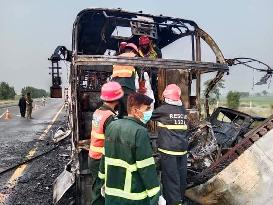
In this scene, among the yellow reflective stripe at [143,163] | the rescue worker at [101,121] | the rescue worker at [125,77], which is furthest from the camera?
the rescue worker at [125,77]

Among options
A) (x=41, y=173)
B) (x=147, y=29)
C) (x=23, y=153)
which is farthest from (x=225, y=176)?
(x=23, y=153)

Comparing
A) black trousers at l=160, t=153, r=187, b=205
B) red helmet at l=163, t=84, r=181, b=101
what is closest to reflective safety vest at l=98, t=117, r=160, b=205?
black trousers at l=160, t=153, r=187, b=205

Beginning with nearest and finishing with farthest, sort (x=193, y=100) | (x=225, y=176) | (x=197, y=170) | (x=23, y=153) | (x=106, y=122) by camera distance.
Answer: (x=106, y=122)
(x=225, y=176)
(x=197, y=170)
(x=193, y=100)
(x=23, y=153)

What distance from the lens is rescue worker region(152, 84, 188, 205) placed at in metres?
4.65

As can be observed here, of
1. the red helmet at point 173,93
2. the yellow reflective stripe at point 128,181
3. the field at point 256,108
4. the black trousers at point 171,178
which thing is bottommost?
the field at point 256,108

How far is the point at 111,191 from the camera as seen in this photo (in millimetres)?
3270

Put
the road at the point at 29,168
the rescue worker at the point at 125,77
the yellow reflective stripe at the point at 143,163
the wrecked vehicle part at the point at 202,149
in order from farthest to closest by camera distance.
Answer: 1. the road at the point at 29,168
2. the wrecked vehicle part at the point at 202,149
3. the rescue worker at the point at 125,77
4. the yellow reflective stripe at the point at 143,163

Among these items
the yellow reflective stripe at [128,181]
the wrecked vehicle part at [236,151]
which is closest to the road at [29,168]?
the wrecked vehicle part at [236,151]

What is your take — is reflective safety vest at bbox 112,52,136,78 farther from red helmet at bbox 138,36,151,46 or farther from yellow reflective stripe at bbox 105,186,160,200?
yellow reflective stripe at bbox 105,186,160,200

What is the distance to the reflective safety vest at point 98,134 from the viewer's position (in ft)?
13.4

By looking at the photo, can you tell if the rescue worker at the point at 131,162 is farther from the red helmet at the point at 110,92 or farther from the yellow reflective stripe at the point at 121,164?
the red helmet at the point at 110,92

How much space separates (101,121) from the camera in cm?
407

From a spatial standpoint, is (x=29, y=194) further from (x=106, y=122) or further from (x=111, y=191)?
(x=111, y=191)

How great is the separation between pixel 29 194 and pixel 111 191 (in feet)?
11.7
